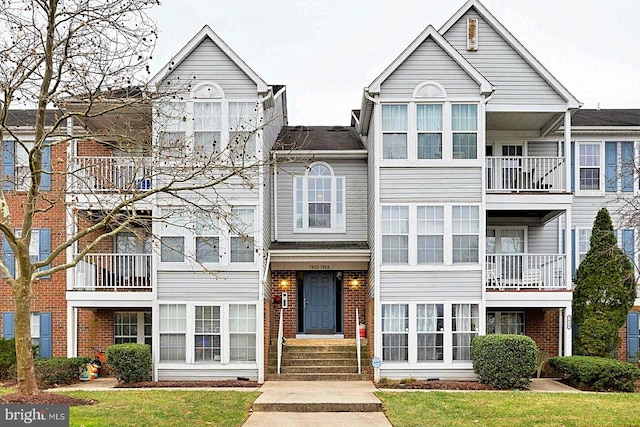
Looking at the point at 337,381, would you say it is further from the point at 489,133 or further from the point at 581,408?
the point at 489,133

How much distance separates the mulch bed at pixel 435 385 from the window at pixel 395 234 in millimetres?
3056

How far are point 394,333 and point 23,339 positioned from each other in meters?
9.19

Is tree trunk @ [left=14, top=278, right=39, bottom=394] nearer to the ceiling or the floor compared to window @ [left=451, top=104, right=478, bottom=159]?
nearer to the floor

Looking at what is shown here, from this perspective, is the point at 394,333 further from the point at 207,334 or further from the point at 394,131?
the point at 394,131

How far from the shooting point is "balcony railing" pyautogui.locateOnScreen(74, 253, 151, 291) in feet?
63.5

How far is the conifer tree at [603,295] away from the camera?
18.5 m

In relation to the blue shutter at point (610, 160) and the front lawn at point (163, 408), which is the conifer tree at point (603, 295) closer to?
the blue shutter at point (610, 160)

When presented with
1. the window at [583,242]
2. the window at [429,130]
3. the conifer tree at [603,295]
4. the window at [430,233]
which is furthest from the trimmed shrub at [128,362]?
the window at [583,242]

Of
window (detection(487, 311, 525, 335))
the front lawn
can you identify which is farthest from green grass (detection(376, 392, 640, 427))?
window (detection(487, 311, 525, 335))

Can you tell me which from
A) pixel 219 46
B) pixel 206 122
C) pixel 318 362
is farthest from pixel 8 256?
pixel 318 362

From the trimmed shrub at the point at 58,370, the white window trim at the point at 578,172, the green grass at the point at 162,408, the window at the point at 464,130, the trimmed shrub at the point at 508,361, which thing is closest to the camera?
the green grass at the point at 162,408

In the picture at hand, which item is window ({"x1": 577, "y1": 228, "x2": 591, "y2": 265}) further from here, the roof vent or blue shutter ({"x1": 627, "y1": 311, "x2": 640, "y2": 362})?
the roof vent

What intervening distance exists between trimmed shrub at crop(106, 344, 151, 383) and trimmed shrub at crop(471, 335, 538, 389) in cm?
830

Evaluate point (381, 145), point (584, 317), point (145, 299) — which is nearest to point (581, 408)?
point (584, 317)
